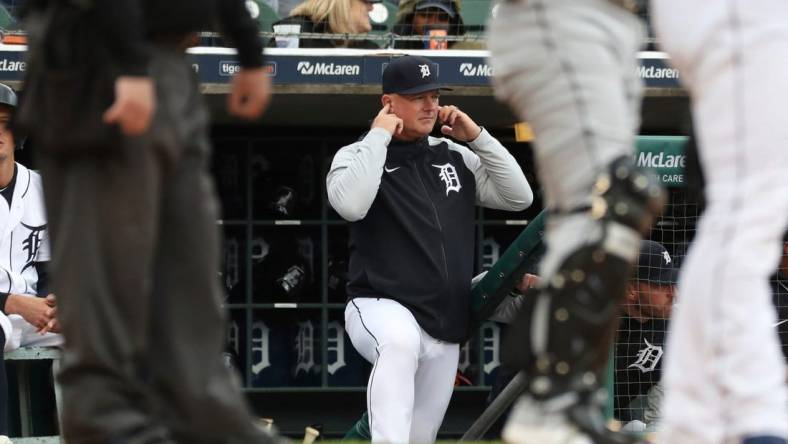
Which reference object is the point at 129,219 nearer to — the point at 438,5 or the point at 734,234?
the point at 734,234

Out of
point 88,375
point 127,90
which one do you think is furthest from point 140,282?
point 127,90

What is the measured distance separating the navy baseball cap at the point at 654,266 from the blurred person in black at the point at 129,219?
3.72 m

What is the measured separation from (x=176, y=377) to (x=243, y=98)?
0.64 metres

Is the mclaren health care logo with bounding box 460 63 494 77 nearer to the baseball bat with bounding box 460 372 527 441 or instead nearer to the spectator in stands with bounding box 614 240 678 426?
the spectator in stands with bounding box 614 240 678 426

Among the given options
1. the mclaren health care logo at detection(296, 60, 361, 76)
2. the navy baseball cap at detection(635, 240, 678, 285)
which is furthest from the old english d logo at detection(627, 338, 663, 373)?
the mclaren health care logo at detection(296, 60, 361, 76)

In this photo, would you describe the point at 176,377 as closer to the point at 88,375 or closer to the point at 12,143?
the point at 88,375

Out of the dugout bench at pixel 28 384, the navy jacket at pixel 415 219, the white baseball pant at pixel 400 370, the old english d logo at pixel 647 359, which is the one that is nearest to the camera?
the white baseball pant at pixel 400 370

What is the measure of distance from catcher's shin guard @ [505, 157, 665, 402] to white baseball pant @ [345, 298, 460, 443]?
323cm

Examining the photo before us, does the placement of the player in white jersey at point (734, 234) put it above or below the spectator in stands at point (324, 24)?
below

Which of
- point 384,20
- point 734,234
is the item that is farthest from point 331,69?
→ point 734,234

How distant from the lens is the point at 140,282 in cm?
296

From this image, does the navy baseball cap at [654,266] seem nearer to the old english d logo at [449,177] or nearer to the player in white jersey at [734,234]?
the old english d logo at [449,177]

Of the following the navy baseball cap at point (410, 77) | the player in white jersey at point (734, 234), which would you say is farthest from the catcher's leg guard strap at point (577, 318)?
the navy baseball cap at point (410, 77)

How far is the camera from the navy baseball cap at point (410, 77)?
6695mm
